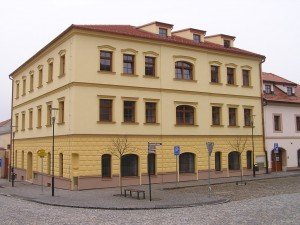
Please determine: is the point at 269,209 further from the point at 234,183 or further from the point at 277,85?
the point at 277,85

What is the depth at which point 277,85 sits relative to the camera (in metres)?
44.1

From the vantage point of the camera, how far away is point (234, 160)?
36.3m

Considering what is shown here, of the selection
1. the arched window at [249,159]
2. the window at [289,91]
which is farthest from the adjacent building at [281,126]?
the arched window at [249,159]

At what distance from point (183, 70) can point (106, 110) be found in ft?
26.1

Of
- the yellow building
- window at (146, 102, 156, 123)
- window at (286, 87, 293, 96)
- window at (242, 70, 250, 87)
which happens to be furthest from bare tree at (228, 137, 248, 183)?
window at (286, 87, 293, 96)

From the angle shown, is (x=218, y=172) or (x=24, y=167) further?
(x=24, y=167)

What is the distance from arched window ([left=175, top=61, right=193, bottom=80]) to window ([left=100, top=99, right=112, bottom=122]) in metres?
6.73

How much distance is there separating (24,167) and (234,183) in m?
20.9

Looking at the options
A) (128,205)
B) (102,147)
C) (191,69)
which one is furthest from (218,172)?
(128,205)

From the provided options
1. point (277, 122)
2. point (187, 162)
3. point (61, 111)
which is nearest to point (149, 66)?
point (61, 111)

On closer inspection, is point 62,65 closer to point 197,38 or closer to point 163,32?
point 163,32

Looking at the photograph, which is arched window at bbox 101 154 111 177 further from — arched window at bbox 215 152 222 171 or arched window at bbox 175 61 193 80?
arched window at bbox 215 152 222 171

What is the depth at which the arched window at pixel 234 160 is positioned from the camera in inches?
1417

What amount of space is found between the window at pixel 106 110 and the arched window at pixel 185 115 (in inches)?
243
